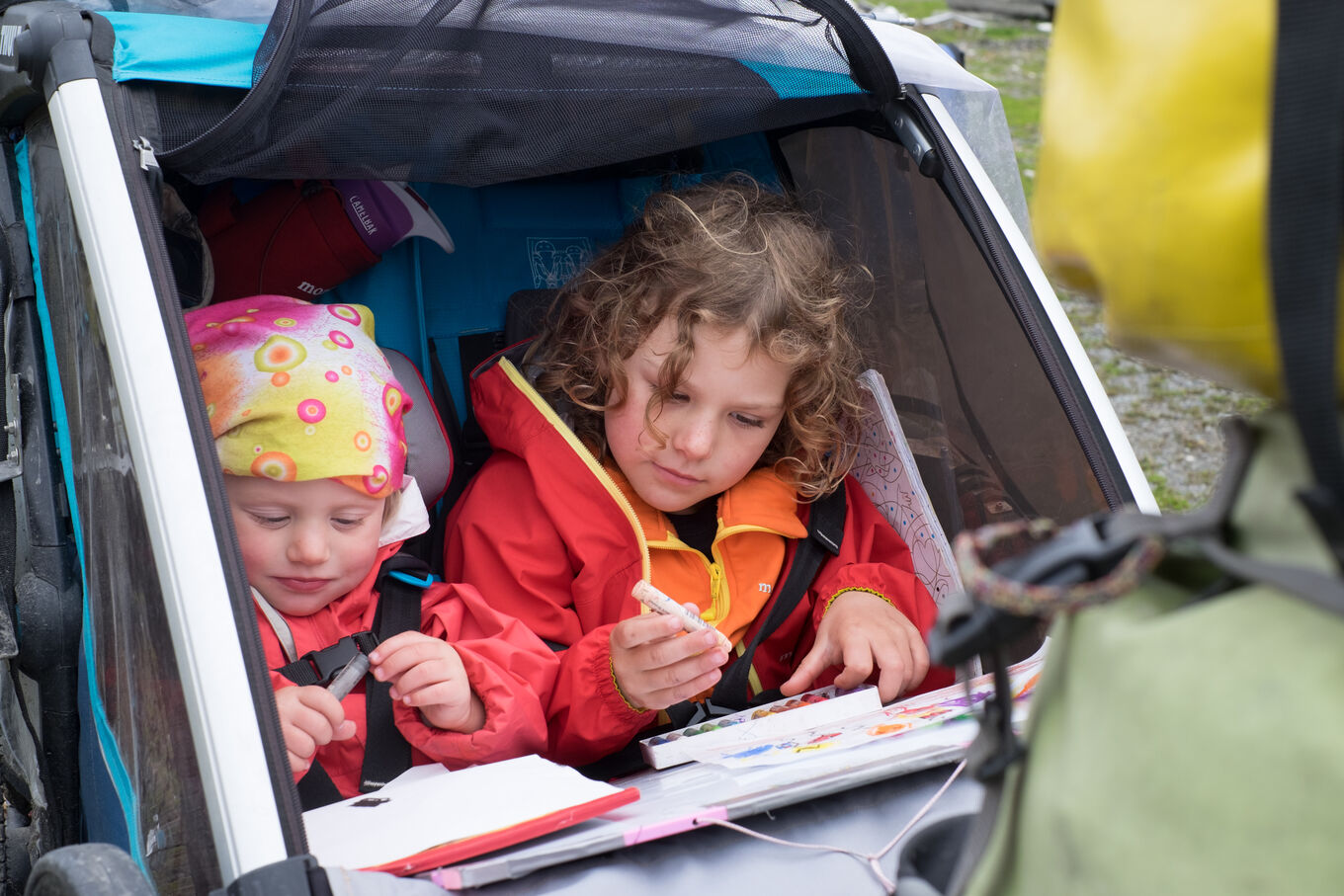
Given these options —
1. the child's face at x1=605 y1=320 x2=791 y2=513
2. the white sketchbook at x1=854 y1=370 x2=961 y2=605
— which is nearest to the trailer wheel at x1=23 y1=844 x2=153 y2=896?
the child's face at x1=605 y1=320 x2=791 y2=513

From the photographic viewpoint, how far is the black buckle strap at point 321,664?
4.69ft

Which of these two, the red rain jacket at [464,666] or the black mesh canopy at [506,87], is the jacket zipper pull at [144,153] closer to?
the black mesh canopy at [506,87]

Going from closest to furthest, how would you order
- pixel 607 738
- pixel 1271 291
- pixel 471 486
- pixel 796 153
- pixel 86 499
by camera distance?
pixel 1271 291
pixel 86 499
pixel 607 738
pixel 471 486
pixel 796 153

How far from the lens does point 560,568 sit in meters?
1.65

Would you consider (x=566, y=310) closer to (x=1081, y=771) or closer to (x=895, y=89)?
(x=895, y=89)

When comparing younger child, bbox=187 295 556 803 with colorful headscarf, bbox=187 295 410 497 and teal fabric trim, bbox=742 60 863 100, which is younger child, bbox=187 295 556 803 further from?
teal fabric trim, bbox=742 60 863 100

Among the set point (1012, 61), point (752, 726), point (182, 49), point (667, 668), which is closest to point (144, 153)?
point (182, 49)

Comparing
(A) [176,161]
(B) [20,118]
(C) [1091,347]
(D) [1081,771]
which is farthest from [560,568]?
(C) [1091,347]

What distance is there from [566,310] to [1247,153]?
1.41 meters

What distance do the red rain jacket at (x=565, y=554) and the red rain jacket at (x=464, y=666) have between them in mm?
61

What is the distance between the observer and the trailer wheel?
3.02 ft

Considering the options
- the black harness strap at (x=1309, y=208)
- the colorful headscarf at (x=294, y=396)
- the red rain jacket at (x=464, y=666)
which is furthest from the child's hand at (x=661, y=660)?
the black harness strap at (x=1309, y=208)

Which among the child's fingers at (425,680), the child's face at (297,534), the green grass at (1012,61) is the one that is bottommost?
the child's fingers at (425,680)

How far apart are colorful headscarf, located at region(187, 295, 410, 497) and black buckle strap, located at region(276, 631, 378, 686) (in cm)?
20
